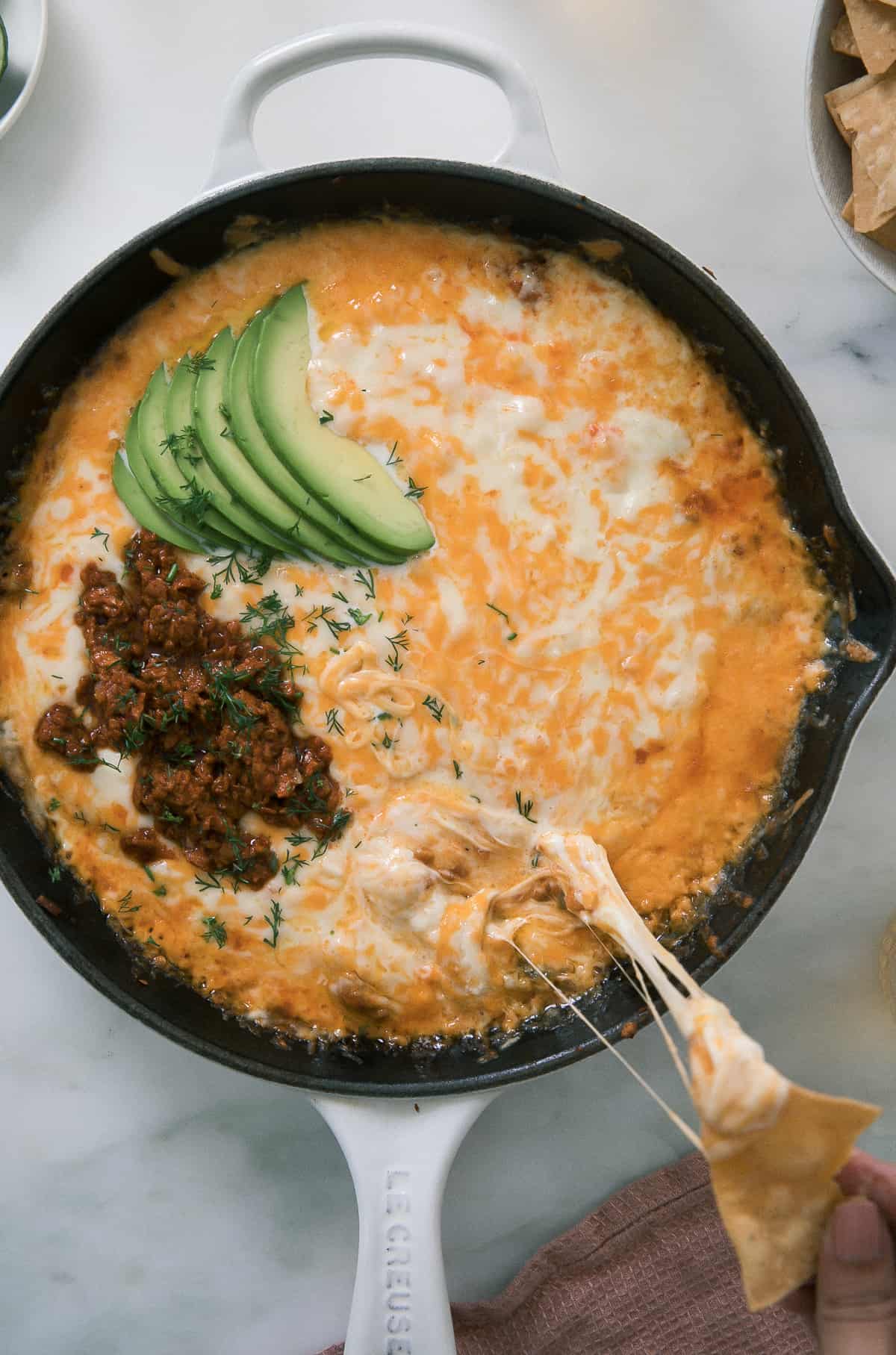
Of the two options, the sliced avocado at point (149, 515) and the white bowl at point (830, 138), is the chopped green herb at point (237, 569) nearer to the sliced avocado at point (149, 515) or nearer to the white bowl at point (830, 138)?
the sliced avocado at point (149, 515)

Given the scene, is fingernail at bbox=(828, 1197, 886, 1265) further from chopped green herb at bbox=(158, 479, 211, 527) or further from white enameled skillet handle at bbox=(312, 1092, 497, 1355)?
chopped green herb at bbox=(158, 479, 211, 527)

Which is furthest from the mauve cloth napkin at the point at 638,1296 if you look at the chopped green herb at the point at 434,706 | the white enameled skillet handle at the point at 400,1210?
the chopped green herb at the point at 434,706

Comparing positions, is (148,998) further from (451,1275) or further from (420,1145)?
(451,1275)

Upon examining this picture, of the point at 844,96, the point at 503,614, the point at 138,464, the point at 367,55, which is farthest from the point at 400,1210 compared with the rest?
the point at 844,96

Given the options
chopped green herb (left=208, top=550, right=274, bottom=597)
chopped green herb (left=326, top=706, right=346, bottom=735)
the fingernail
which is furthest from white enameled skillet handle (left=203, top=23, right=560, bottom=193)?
the fingernail

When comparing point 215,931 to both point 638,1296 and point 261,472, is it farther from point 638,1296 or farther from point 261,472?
point 638,1296
